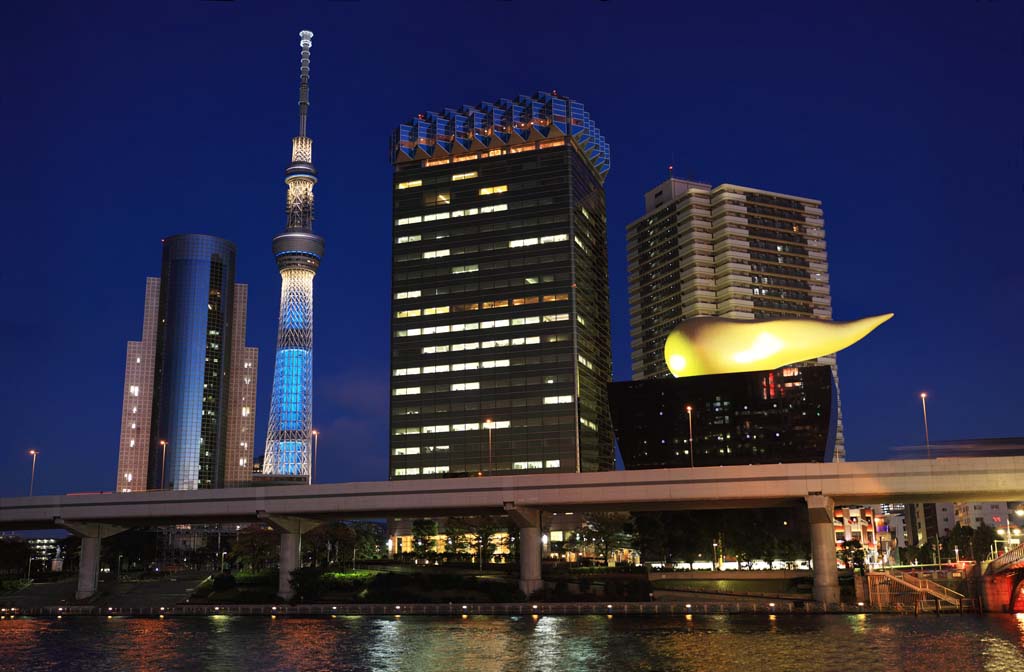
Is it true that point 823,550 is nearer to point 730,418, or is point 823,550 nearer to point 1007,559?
point 1007,559

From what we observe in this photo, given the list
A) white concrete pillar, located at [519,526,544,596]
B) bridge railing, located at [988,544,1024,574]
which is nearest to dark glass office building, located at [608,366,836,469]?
white concrete pillar, located at [519,526,544,596]

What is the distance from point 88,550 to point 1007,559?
8029cm

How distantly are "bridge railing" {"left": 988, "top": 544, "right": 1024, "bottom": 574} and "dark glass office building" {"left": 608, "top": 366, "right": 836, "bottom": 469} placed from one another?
3506 cm

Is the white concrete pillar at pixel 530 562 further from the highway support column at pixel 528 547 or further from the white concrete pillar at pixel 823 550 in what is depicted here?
the white concrete pillar at pixel 823 550

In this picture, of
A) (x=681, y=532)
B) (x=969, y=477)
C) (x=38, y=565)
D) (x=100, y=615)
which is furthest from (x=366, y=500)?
(x=38, y=565)

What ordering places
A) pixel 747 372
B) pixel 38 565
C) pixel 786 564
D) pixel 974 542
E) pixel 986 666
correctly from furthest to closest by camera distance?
pixel 38 565 < pixel 974 542 < pixel 786 564 < pixel 747 372 < pixel 986 666

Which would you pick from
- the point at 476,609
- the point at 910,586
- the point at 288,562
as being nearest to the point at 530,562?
the point at 476,609

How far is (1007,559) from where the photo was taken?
68812 mm

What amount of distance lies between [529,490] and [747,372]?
31904mm

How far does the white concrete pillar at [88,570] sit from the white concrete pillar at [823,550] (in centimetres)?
6551

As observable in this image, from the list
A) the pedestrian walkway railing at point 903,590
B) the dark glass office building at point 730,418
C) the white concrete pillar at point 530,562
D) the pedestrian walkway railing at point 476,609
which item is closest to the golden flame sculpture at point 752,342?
the dark glass office building at point 730,418

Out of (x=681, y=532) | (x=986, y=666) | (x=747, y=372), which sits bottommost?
(x=986, y=666)

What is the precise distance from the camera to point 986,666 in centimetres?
4547

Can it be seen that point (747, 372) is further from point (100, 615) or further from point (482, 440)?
point (482, 440)
